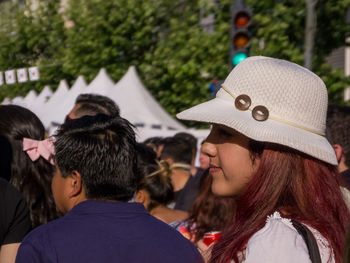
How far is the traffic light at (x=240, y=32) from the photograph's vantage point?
7586 millimetres

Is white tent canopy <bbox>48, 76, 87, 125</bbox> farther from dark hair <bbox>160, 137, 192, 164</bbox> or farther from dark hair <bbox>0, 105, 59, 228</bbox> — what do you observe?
dark hair <bbox>0, 105, 59, 228</bbox>

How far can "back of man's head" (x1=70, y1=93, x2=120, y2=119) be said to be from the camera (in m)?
4.13

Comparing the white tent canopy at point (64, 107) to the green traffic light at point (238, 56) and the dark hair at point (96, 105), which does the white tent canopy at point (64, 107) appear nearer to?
the green traffic light at point (238, 56)

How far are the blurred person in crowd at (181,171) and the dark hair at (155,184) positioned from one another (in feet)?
3.73

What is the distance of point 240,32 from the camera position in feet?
25.1

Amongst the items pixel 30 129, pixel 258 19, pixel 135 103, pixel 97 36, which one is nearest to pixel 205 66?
pixel 258 19

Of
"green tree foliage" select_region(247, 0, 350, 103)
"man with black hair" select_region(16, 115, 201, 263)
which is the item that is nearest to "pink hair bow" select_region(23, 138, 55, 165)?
"man with black hair" select_region(16, 115, 201, 263)

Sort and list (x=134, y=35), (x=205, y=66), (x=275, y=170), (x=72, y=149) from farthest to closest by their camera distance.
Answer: (x=134, y=35) < (x=205, y=66) < (x=72, y=149) < (x=275, y=170)

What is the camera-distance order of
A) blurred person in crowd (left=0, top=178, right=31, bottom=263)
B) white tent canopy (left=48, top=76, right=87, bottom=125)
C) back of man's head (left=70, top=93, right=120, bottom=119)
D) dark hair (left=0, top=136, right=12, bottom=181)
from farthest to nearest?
1. white tent canopy (left=48, top=76, right=87, bottom=125)
2. back of man's head (left=70, top=93, right=120, bottom=119)
3. dark hair (left=0, top=136, right=12, bottom=181)
4. blurred person in crowd (left=0, top=178, right=31, bottom=263)

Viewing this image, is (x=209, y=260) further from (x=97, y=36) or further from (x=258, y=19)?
(x=97, y=36)

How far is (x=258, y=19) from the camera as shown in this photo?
11148 mm

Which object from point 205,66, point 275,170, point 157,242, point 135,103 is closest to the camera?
point 275,170

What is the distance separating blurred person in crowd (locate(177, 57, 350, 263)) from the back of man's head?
2.09 meters

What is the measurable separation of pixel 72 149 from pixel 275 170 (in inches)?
35.1
